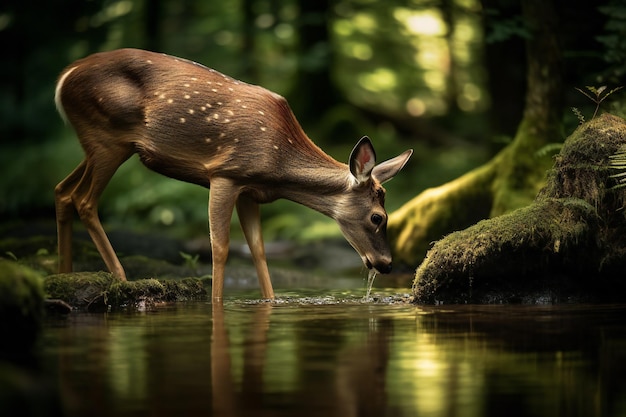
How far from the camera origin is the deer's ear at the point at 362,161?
370 inches

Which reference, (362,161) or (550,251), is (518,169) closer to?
(362,161)

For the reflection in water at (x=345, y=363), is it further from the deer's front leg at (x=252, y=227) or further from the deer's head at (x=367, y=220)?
the deer's front leg at (x=252, y=227)

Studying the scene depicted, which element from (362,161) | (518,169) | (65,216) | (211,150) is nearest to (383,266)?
(362,161)

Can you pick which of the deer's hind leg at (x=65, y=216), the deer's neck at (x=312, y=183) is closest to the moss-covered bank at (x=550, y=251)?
the deer's neck at (x=312, y=183)

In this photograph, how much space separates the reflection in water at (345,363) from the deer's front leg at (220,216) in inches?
79.1

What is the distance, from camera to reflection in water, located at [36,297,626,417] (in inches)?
151

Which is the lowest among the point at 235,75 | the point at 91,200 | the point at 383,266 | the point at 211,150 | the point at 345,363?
the point at 345,363

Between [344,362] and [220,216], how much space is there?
16.0 ft

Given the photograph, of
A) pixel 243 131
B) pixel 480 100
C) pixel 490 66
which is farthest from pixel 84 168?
pixel 480 100

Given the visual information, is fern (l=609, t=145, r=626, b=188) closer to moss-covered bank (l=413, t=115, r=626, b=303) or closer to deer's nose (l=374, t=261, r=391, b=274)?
moss-covered bank (l=413, t=115, r=626, b=303)

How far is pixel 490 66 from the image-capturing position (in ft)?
61.6

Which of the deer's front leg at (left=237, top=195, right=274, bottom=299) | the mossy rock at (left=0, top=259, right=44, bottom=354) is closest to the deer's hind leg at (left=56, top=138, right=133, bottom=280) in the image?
the deer's front leg at (left=237, top=195, right=274, bottom=299)

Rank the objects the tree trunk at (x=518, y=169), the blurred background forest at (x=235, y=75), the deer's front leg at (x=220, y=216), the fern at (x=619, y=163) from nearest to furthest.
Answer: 1. the fern at (x=619, y=163)
2. the deer's front leg at (x=220, y=216)
3. the tree trunk at (x=518, y=169)
4. the blurred background forest at (x=235, y=75)

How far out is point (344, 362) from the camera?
496cm
